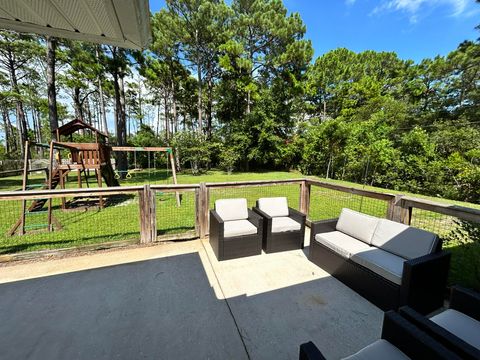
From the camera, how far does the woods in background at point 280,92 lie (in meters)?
11.4

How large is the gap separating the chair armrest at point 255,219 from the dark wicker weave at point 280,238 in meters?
0.09

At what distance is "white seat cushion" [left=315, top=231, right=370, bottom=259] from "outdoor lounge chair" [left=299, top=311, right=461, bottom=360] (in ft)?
4.10

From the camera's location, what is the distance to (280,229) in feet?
10.4

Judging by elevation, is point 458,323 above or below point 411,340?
Result: below

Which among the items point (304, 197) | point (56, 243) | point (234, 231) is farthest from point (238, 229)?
point (56, 243)

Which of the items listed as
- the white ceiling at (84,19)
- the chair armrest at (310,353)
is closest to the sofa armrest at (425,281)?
the chair armrest at (310,353)

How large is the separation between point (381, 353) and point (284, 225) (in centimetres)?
211

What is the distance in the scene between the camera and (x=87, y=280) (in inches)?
99.7

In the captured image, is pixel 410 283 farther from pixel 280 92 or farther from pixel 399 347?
pixel 280 92

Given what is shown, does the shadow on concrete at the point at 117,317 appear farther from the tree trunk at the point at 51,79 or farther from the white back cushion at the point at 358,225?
the tree trunk at the point at 51,79

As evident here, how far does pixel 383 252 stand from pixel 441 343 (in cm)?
140

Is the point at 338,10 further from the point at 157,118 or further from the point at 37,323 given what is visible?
the point at 157,118

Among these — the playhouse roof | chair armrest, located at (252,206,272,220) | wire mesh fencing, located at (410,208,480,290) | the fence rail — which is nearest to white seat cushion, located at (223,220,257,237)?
chair armrest, located at (252,206,272,220)

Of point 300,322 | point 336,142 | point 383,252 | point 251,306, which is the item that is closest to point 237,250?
point 251,306
